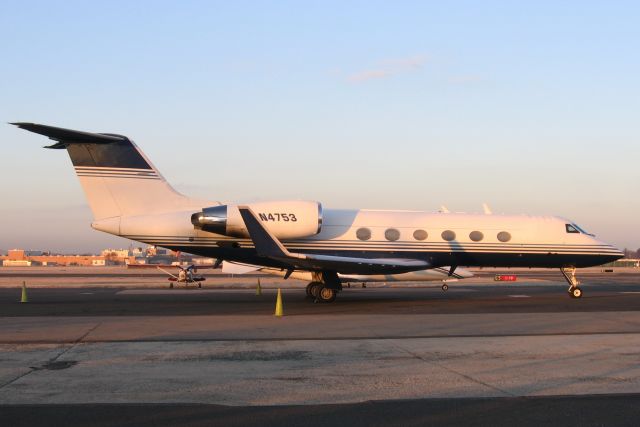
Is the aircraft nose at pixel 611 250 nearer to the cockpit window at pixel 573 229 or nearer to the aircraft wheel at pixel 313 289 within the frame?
the cockpit window at pixel 573 229

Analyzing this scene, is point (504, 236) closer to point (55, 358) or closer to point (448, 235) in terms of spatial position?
point (448, 235)

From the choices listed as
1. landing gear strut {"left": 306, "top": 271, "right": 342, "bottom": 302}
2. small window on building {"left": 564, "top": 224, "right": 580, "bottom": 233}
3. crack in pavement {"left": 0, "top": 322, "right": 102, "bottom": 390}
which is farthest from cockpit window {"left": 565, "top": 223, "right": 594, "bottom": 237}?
crack in pavement {"left": 0, "top": 322, "right": 102, "bottom": 390}

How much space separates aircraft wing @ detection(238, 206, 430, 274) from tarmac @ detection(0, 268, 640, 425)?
2464 millimetres

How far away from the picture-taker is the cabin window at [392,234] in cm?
2352

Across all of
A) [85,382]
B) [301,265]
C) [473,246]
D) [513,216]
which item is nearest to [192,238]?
[301,265]

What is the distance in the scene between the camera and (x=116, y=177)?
A: 22.1m

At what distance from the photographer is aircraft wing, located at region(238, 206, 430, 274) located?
20.4 meters

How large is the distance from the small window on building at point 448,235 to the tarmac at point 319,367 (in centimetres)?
543

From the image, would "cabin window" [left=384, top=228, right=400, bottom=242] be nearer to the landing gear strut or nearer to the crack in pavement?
the landing gear strut

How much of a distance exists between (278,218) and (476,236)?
7.37m

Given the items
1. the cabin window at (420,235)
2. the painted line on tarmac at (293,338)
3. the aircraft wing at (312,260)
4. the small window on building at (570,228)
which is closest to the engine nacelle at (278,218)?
the aircraft wing at (312,260)

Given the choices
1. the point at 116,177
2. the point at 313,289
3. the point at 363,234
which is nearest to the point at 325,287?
the point at 313,289

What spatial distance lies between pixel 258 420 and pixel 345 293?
21.1 m

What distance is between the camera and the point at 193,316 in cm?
1730
